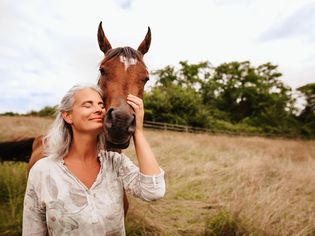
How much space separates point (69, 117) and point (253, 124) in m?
30.9

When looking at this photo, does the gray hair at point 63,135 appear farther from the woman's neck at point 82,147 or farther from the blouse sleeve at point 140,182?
the blouse sleeve at point 140,182

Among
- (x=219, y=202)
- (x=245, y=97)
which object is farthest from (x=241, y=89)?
(x=219, y=202)

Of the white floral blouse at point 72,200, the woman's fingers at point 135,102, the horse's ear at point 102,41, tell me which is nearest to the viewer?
the white floral blouse at point 72,200

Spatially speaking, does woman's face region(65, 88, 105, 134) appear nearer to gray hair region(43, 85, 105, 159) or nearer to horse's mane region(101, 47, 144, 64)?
gray hair region(43, 85, 105, 159)

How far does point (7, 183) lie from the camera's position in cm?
397

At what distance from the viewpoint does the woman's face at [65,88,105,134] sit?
1674mm

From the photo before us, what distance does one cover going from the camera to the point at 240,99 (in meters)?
36.6

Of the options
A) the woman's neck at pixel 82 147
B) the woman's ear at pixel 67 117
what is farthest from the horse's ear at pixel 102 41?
the woman's neck at pixel 82 147

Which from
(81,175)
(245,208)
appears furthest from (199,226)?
(81,175)

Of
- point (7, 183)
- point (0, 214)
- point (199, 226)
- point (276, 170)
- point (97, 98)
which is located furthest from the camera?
point (276, 170)

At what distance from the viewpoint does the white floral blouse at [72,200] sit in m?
1.50

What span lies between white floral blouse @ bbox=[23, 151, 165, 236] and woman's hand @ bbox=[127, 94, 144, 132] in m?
0.31

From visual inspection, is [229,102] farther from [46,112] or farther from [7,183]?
[7,183]

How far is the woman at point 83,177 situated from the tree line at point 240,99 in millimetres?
20732
